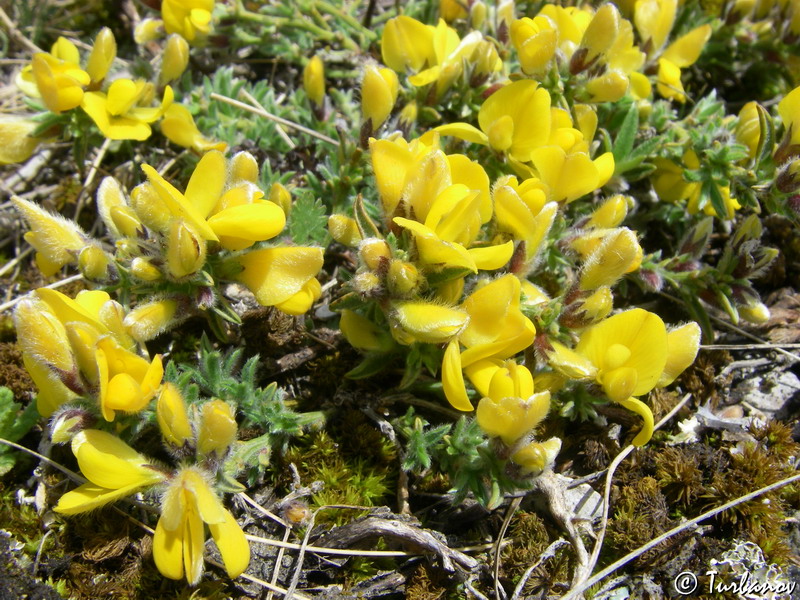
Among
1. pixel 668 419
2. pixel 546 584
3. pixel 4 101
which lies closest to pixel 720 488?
pixel 668 419

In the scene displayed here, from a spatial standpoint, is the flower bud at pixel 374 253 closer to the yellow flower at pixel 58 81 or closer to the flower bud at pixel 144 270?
the flower bud at pixel 144 270

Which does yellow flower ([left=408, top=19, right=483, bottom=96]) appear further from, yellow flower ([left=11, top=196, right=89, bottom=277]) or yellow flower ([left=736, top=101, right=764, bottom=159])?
yellow flower ([left=11, top=196, right=89, bottom=277])

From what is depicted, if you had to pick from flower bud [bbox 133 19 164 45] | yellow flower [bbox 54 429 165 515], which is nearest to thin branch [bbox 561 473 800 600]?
yellow flower [bbox 54 429 165 515]

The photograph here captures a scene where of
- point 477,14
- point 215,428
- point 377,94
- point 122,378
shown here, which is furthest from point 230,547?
point 477,14

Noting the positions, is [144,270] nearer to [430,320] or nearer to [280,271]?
[280,271]

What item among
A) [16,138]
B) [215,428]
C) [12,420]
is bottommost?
[12,420]

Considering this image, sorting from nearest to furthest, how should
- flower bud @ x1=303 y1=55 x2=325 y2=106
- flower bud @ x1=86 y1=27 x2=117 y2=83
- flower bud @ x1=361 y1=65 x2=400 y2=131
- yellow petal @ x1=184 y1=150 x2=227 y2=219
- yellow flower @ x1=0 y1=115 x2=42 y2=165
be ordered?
yellow petal @ x1=184 y1=150 x2=227 y2=219 → flower bud @ x1=361 y1=65 x2=400 y2=131 → flower bud @ x1=86 y1=27 x2=117 y2=83 → yellow flower @ x1=0 y1=115 x2=42 y2=165 → flower bud @ x1=303 y1=55 x2=325 y2=106
